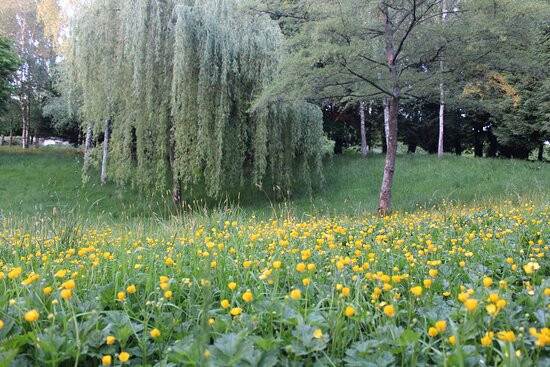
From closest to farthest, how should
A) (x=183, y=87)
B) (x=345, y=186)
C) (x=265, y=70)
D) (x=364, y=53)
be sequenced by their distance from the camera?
(x=364, y=53), (x=183, y=87), (x=265, y=70), (x=345, y=186)

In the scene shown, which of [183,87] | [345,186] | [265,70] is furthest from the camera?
[345,186]

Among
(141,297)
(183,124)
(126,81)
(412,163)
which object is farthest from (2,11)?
(141,297)

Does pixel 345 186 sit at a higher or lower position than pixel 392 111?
lower

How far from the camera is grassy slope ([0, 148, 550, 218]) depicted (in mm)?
10539

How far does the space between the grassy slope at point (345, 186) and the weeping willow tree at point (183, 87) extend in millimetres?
1218

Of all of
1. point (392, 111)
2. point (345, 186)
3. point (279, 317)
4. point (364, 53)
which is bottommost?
point (279, 317)

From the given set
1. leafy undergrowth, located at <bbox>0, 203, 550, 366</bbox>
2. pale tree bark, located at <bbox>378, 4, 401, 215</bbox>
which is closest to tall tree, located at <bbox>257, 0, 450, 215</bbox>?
pale tree bark, located at <bbox>378, 4, 401, 215</bbox>

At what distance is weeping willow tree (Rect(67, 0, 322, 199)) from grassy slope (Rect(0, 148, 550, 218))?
4.00ft

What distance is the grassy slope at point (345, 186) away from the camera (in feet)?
34.6

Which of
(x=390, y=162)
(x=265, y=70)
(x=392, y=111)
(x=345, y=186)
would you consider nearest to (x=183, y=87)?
(x=265, y=70)

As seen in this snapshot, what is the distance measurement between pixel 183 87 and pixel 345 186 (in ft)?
20.5

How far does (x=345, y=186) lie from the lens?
1267 centimetres

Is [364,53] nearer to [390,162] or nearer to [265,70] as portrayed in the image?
[390,162]

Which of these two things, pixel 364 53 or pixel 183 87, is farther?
pixel 183 87
